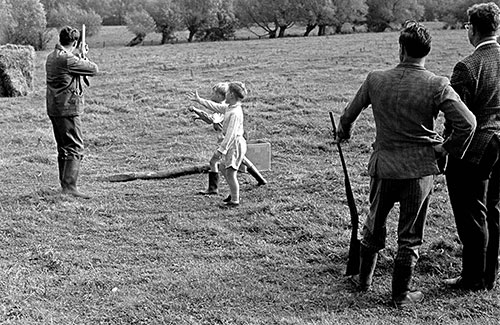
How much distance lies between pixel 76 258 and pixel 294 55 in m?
25.2

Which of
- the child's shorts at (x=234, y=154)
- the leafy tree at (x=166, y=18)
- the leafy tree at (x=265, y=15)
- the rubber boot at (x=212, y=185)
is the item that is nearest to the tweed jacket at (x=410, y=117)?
the child's shorts at (x=234, y=154)

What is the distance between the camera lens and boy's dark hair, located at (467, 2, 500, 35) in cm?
540

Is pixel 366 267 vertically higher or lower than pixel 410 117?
lower

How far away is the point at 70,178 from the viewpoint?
9.51m

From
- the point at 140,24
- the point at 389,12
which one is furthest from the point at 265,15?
the point at 140,24

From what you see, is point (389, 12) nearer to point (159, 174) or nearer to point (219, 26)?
point (219, 26)

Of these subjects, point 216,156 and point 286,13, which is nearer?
point 216,156

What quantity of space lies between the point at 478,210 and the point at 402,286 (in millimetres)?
973

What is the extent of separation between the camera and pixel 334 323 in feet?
17.4

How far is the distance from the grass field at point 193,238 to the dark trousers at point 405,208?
0.56m

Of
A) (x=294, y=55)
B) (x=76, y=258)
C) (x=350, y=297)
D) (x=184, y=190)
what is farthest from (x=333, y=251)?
(x=294, y=55)

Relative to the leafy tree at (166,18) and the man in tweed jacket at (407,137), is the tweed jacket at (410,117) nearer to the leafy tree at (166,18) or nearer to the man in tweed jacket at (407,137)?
the man in tweed jacket at (407,137)

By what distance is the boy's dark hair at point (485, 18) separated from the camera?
540cm

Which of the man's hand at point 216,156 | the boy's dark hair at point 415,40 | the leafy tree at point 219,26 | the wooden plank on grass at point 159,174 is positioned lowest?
the leafy tree at point 219,26
